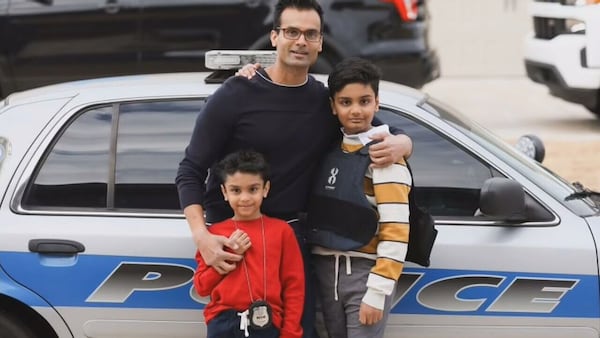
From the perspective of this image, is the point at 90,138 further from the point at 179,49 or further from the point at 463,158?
the point at 179,49

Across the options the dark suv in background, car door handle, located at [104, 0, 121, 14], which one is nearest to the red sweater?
the dark suv in background

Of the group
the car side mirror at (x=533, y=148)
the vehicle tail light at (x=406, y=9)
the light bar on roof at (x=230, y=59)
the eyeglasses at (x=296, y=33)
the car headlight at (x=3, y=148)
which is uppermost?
the vehicle tail light at (x=406, y=9)

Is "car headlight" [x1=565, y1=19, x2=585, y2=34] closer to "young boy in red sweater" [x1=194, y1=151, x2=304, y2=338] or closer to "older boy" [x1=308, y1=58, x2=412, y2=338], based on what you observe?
A: "older boy" [x1=308, y1=58, x2=412, y2=338]

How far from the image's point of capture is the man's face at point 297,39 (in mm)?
3922

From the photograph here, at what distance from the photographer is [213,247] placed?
12.8 feet

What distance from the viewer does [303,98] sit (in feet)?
13.1

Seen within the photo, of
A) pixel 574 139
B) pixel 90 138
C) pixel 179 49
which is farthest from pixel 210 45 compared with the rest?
pixel 90 138

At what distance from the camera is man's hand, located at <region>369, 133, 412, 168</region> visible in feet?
12.8

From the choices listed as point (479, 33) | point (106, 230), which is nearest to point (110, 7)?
point (106, 230)

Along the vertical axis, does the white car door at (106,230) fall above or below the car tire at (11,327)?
above

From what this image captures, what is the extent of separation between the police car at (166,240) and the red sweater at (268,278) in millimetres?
449

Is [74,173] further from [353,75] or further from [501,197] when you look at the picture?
[501,197]

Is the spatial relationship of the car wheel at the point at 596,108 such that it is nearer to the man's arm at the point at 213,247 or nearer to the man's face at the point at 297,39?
the man's face at the point at 297,39

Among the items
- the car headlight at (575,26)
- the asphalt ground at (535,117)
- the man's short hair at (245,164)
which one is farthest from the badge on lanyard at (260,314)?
the car headlight at (575,26)
